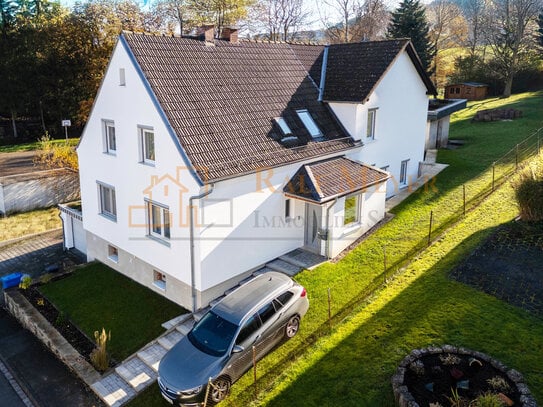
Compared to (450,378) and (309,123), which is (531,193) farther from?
(450,378)

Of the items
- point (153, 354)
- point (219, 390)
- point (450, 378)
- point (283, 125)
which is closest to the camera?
point (450, 378)

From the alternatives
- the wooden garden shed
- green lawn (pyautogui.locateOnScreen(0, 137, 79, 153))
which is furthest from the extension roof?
the wooden garden shed

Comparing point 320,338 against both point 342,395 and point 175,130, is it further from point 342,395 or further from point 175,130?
point 175,130

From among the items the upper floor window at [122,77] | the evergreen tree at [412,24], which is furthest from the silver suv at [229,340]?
the evergreen tree at [412,24]

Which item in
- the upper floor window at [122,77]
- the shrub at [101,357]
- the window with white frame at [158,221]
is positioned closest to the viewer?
the shrub at [101,357]

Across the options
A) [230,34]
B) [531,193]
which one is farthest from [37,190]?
[531,193]

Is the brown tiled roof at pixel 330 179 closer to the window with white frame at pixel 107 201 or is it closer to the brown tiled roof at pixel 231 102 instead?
the brown tiled roof at pixel 231 102
